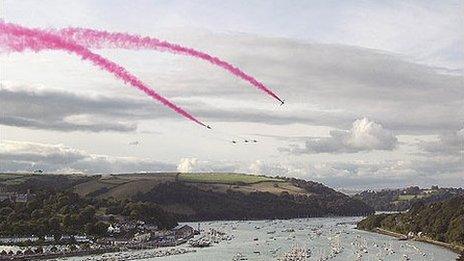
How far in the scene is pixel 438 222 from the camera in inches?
6412

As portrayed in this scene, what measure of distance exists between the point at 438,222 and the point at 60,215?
101001mm

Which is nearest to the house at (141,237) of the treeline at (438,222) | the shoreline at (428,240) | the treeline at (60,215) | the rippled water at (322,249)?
the treeline at (60,215)

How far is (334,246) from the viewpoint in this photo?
146m

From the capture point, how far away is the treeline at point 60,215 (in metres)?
147

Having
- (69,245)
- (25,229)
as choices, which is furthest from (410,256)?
(25,229)

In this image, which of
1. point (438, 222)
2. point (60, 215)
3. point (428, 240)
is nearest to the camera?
point (428, 240)

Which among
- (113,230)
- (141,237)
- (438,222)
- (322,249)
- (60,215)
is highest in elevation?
(438,222)

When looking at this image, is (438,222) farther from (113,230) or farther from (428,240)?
(113,230)

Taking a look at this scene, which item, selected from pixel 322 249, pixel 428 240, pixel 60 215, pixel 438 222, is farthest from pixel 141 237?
pixel 438 222

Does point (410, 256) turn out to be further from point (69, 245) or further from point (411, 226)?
point (69, 245)

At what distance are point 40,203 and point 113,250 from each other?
159ft

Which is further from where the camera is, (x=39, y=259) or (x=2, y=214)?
(x=2, y=214)

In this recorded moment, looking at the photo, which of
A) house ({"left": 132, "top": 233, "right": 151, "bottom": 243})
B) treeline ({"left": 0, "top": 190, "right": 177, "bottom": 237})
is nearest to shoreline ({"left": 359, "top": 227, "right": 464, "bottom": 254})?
treeline ({"left": 0, "top": 190, "right": 177, "bottom": 237})

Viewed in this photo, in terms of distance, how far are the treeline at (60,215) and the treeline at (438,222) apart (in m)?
75.9
